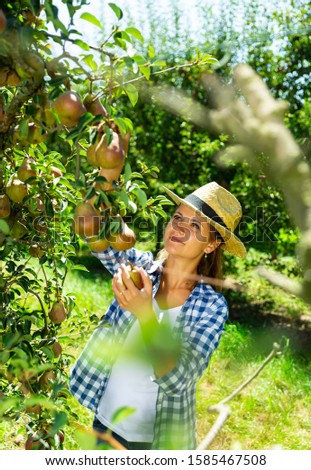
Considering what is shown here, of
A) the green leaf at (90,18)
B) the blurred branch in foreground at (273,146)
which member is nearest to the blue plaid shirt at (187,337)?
the green leaf at (90,18)

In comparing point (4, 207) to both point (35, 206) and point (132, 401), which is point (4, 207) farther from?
point (132, 401)

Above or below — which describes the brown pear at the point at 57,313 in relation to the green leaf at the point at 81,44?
below

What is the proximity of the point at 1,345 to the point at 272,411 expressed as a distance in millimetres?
2179

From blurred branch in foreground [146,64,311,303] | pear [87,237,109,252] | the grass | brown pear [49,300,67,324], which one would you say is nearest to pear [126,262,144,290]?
pear [87,237,109,252]

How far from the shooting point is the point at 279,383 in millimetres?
3369

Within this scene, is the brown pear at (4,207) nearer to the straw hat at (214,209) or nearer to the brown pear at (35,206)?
the brown pear at (35,206)

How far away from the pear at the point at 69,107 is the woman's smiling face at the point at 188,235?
27.0 inches

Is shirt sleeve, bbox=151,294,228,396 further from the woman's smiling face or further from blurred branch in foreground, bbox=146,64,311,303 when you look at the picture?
blurred branch in foreground, bbox=146,64,311,303

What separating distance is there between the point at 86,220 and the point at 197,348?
0.53 metres

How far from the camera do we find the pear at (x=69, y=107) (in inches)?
36.4

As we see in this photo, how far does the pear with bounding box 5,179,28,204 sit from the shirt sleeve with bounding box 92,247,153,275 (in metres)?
0.38

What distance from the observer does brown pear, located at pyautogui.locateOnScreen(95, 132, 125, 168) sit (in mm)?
954
